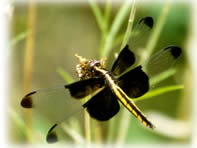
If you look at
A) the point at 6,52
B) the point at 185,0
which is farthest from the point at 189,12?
the point at 6,52

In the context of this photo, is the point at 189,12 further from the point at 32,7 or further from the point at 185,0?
the point at 32,7

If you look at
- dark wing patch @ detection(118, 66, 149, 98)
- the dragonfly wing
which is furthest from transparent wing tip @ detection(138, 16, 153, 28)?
the dragonfly wing

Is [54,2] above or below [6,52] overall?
above

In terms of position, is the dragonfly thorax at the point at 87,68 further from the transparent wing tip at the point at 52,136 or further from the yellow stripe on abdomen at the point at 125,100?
the transparent wing tip at the point at 52,136

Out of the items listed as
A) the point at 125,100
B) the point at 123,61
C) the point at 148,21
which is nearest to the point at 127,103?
the point at 125,100

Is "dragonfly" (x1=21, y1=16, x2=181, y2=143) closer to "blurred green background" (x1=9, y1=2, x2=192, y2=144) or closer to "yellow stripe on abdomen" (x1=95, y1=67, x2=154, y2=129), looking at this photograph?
"yellow stripe on abdomen" (x1=95, y1=67, x2=154, y2=129)

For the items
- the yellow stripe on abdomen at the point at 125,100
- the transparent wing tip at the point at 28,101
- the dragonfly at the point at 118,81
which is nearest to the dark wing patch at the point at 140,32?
the dragonfly at the point at 118,81
